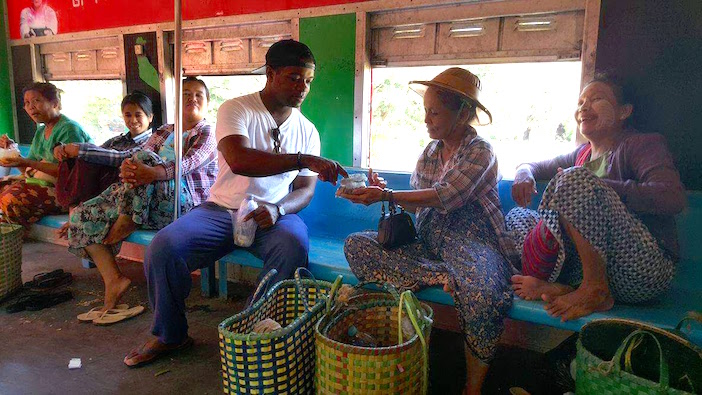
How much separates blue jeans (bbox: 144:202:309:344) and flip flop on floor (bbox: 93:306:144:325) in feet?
2.41

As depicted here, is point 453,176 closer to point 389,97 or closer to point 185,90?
point 389,97

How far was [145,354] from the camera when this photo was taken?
108 inches

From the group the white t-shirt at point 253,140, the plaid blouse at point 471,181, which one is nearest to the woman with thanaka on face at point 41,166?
the white t-shirt at point 253,140

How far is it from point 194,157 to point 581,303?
2.61 m

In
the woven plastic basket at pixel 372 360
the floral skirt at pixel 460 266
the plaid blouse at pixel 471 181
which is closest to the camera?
the woven plastic basket at pixel 372 360

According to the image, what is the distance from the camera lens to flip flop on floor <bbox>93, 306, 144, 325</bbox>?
330 centimetres

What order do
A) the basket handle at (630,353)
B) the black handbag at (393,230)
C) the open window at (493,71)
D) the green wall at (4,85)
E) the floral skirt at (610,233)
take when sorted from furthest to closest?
1. the green wall at (4,85)
2. the open window at (493,71)
3. the black handbag at (393,230)
4. the floral skirt at (610,233)
5. the basket handle at (630,353)

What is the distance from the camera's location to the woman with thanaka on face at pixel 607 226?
2.08 meters

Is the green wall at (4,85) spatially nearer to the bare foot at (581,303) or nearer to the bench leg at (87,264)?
the bench leg at (87,264)

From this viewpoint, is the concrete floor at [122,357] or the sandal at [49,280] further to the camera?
the sandal at [49,280]

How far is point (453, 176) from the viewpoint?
7.92 feet

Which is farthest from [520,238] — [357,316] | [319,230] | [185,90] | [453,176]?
[185,90]

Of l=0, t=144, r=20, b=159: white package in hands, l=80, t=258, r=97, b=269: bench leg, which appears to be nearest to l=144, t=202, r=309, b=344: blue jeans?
l=80, t=258, r=97, b=269: bench leg

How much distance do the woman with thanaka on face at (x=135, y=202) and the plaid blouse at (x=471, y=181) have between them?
1.74 metres
